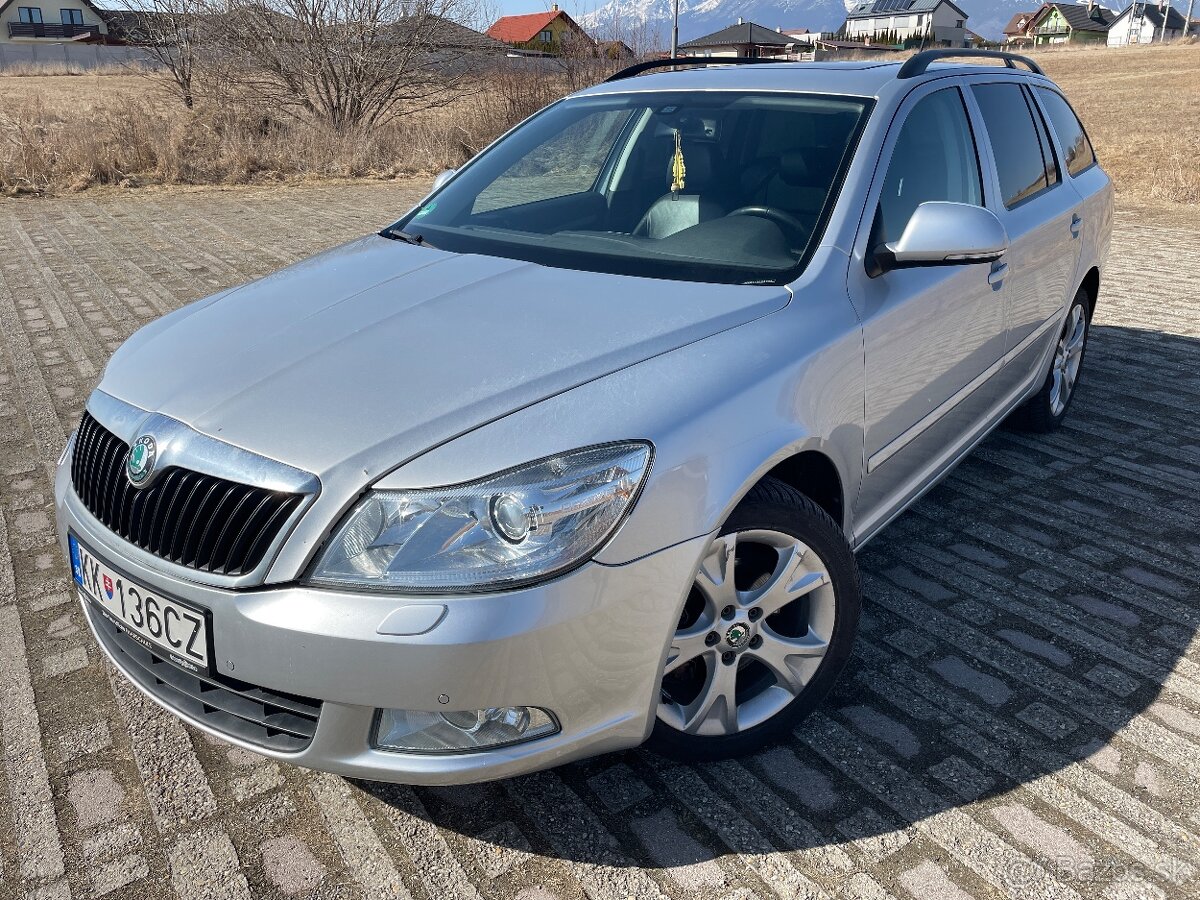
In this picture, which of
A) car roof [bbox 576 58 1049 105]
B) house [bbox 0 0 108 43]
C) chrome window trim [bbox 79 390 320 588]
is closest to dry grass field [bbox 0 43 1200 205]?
car roof [bbox 576 58 1049 105]

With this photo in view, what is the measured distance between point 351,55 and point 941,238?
1667 cm

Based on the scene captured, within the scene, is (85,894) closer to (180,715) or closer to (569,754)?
(180,715)

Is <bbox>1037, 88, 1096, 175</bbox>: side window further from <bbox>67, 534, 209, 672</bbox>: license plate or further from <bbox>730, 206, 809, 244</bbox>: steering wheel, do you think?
<bbox>67, 534, 209, 672</bbox>: license plate

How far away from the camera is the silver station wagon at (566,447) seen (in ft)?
6.38

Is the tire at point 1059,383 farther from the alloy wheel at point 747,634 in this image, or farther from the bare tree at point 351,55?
the bare tree at point 351,55

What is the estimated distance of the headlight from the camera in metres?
1.92

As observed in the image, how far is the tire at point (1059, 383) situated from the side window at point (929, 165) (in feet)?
4.82

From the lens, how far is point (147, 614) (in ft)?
7.11

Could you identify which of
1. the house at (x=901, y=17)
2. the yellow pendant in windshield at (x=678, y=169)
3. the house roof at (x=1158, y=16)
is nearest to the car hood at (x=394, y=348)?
the yellow pendant in windshield at (x=678, y=169)

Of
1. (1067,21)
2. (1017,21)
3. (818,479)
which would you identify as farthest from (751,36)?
(1017,21)

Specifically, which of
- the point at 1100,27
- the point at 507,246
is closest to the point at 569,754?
the point at 507,246

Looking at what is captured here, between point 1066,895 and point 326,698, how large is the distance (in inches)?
65.1

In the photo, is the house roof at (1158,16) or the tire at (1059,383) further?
the house roof at (1158,16)

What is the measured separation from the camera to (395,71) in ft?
57.5
